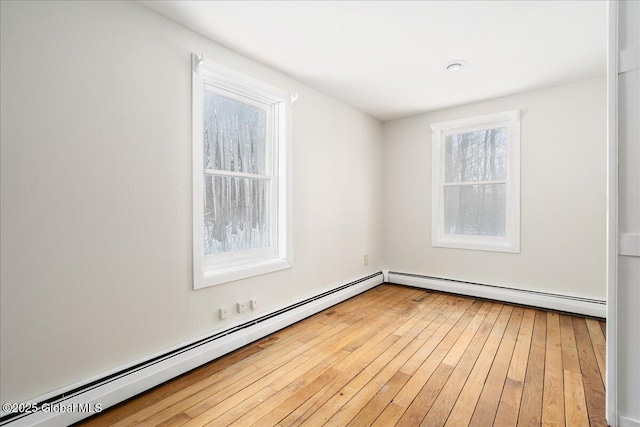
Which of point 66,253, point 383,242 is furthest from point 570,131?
point 66,253

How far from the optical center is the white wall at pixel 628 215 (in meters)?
1.46

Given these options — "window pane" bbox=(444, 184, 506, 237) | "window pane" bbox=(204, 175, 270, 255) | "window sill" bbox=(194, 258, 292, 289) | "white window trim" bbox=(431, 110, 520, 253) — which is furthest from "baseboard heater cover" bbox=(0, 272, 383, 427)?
"window pane" bbox=(444, 184, 506, 237)

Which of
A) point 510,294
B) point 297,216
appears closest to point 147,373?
point 297,216

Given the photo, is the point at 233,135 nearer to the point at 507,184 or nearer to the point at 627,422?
the point at 627,422

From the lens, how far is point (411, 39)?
2334 millimetres

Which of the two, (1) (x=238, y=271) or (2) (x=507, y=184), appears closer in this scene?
(1) (x=238, y=271)

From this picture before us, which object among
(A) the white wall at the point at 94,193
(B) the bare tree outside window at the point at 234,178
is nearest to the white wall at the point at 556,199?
(B) the bare tree outside window at the point at 234,178

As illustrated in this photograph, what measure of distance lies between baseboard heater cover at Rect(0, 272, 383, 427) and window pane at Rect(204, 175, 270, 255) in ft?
2.21

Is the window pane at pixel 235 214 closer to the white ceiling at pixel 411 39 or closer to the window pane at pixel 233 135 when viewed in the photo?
the window pane at pixel 233 135

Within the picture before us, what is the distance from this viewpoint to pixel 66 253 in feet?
5.29

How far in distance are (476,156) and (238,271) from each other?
3.22m

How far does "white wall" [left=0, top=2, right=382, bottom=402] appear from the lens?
4.83 ft

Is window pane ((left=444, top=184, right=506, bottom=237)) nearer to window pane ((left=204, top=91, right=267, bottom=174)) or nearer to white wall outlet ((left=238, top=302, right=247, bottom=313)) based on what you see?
window pane ((left=204, top=91, right=267, bottom=174))

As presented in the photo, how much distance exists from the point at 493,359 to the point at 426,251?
6.62ft
